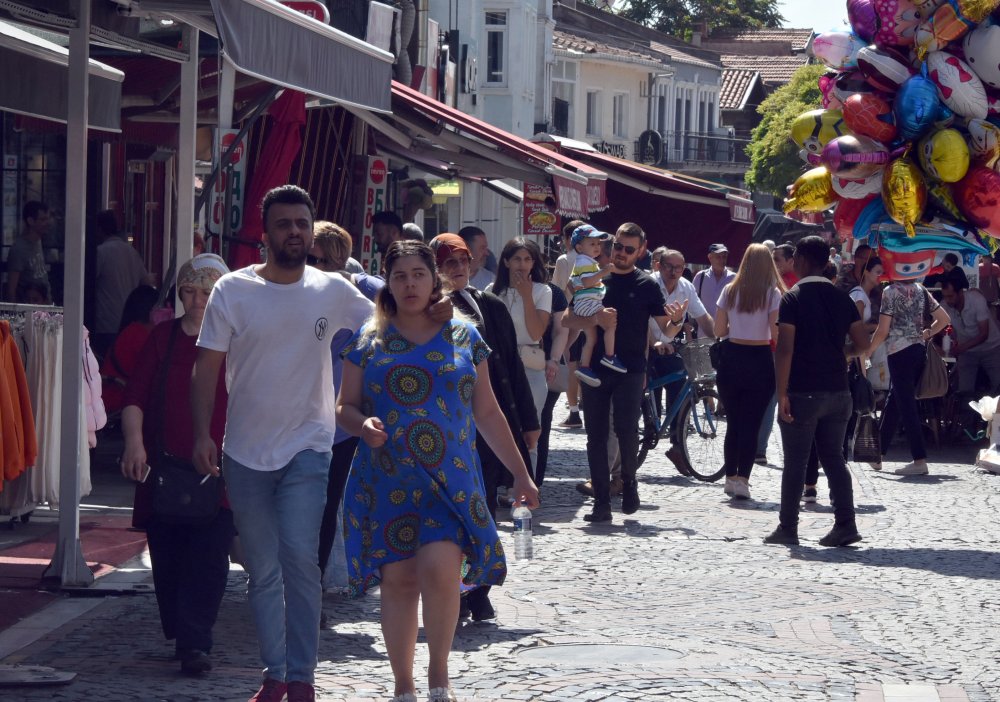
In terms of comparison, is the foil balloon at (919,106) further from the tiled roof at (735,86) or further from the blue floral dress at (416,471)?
the tiled roof at (735,86)

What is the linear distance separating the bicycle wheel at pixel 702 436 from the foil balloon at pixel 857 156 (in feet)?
10.9

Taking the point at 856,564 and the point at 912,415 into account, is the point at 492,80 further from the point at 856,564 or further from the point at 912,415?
the point at 856,564

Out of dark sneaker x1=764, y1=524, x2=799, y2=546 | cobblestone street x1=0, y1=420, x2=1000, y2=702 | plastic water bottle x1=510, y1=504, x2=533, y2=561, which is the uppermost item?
plastic water bottle x1=510, y1=504, x2=533, y2=561

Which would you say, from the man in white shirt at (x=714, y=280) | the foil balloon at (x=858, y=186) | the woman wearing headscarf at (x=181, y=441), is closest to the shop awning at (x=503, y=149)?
the man in white shirt at (x=714, y=280)

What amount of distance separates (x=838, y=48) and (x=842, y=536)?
3.07 m

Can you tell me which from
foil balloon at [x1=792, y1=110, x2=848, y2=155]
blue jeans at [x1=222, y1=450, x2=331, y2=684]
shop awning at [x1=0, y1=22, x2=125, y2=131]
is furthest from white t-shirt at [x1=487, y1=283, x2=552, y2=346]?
blue jeans at [x1=222, y1=450, x2=331, y2=684]

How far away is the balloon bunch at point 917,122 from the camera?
32.1 ft

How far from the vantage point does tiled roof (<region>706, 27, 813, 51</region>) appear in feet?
295

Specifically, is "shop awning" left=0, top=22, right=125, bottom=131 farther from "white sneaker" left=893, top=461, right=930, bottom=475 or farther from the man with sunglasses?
"white sneaker" left=893, top=461, right=930, bottom=475

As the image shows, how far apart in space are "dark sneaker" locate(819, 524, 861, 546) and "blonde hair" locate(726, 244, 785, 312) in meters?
2.41

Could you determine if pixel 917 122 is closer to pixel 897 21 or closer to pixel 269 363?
pixel 897 21

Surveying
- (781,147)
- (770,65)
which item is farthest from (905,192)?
(770,65)

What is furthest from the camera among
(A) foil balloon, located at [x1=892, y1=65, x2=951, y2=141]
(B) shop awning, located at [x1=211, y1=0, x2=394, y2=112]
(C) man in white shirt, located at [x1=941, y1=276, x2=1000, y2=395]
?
(C) man in white shirt, located at [x1=941, y1=276, x2=1000, y2=395]

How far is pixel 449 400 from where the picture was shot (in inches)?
235
